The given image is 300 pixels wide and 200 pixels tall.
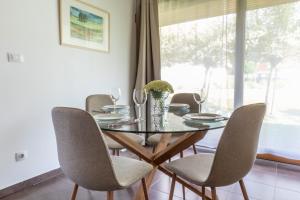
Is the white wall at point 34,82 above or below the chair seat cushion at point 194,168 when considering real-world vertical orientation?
above

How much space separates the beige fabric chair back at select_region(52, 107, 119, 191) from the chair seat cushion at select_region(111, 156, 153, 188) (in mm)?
98

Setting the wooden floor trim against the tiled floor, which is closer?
the tiled floor

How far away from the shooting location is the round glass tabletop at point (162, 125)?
1.45m

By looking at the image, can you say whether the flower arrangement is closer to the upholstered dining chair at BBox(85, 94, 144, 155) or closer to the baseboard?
the upholstered dining chair at BBox(85, 94, 144, 155)

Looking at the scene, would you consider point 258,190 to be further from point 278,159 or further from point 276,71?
point 276,71

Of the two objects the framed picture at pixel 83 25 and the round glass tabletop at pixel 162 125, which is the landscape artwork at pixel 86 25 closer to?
the framed picture at pixel 83 25

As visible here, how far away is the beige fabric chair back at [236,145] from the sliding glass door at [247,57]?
4.77 ft

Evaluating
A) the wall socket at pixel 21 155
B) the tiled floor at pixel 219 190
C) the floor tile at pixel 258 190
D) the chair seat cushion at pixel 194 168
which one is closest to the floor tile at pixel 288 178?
the tiled floor at pixel 219 190

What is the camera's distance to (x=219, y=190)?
7.00ft

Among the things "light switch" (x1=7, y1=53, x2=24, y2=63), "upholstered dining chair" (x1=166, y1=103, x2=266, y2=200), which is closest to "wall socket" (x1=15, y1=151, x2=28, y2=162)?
"light switch" (x1=7, y1=53, x2=24, y2=63)

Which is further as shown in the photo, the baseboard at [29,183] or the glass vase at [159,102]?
the baseboard at [29,183]

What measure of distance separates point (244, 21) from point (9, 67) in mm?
2591

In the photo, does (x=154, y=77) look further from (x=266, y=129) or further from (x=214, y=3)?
(x=266, y=129)

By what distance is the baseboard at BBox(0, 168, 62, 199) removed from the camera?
2.06m
